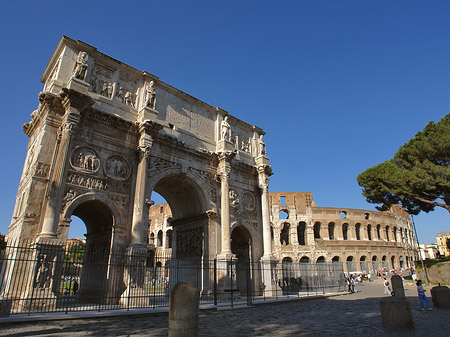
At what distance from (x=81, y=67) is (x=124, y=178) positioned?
471cm

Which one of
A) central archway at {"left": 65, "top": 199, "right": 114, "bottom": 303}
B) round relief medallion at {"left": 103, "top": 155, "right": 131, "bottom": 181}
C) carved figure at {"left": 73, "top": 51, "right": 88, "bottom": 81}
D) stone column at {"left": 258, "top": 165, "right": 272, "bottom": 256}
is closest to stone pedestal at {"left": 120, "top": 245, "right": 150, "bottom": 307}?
central archway at {"left": 65, "top": 199, "right": 114, "bottom": 303}

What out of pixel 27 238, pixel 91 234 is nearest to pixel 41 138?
pixel 27 238

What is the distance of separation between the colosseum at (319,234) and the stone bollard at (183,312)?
3430 centimetres

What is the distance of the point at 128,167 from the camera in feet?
44.1

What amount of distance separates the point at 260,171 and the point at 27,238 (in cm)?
1233

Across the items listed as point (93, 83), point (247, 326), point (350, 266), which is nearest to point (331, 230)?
point (350, 266)

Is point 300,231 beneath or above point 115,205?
above

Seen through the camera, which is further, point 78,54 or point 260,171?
point 260,171

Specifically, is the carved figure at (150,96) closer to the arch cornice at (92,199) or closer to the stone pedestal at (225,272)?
the arch cornice at (92,199)

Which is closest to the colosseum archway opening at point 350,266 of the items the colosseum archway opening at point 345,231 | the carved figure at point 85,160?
the colosseum archway opening at point 345,231

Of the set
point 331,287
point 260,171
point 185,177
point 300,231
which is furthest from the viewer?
point 300,231

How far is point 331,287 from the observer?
20391 millimetres

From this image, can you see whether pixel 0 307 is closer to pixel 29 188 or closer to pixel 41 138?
pixel 29 188

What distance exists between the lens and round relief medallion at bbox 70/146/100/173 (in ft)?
39.1
